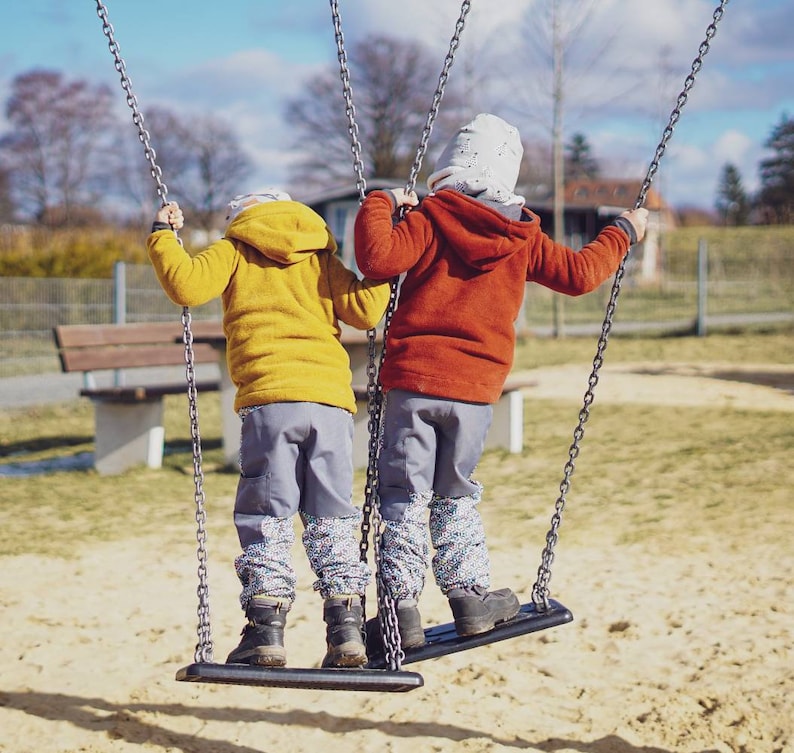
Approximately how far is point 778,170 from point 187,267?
204 feet

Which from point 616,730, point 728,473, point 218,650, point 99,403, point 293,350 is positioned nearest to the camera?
point 293,350

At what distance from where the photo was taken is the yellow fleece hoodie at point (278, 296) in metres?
2.90

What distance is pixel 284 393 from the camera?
2885 millimetres

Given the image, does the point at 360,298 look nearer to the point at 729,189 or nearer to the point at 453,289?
the point at 453,289

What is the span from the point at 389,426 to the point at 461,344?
1.00ft

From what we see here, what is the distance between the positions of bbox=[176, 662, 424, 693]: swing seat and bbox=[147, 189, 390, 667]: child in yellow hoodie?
8cm

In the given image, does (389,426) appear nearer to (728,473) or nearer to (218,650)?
(218,650)

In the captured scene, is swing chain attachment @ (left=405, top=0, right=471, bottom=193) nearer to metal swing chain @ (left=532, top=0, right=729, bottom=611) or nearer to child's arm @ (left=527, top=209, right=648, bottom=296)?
child's arm @ (left=527, top=209, right=648, bottom=296)

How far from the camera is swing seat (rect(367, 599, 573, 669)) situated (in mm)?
2939

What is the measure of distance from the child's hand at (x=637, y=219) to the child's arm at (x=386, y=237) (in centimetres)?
67

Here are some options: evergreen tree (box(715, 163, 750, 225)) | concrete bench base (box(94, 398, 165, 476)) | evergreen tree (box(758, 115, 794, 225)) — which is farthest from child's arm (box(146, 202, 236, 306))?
evergreen tree (box(715, 163, 750, 225))

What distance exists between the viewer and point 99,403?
27.5 ft

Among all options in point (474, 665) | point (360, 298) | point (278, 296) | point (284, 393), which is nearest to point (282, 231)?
point (278, 296)

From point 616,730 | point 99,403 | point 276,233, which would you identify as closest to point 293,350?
point 276,233
